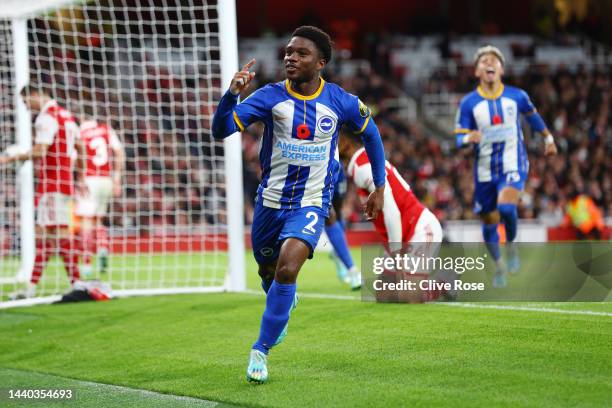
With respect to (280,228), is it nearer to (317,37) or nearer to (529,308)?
(317,37)

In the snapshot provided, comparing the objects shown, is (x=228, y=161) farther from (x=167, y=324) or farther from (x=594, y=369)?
(x=594, y=369)

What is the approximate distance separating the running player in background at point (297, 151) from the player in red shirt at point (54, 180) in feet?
16.4

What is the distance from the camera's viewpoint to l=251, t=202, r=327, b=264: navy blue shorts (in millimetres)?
5832

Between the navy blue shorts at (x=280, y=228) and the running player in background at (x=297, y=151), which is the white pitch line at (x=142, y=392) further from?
the navy blue shorts at (x=280, y=228)

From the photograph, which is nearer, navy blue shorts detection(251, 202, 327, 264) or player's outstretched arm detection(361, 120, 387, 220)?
navy blue shorts detection(251, 202, 327, 264)

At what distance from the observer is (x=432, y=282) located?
8.80 metres

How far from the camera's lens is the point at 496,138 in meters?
10.2

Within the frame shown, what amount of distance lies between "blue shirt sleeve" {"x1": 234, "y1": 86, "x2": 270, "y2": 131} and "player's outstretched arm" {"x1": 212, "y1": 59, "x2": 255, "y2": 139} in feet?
0.22

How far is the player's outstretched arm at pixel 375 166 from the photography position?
615cm

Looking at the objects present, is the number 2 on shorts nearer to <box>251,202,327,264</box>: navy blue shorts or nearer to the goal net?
<box>251,202,327,264</box>: navy blue shorts

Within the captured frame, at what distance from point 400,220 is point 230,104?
3.40 metres

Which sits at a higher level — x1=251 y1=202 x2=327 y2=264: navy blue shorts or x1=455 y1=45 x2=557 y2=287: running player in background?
x1=455 y1=45 x2=557 y2=287: running player in background

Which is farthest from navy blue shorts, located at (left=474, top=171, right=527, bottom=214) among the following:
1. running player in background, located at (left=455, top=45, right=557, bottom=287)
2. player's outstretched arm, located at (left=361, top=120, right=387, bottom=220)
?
player's outstretched arm, located at (left=361, top=120, right=387, bottom=220)

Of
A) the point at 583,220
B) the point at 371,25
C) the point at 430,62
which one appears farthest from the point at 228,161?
the point at 371,25
